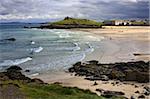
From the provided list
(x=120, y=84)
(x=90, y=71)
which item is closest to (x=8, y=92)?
(x=120, y=84)

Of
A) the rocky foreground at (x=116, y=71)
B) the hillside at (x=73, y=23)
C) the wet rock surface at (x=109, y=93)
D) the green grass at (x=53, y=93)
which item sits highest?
the green grass at (x=53, y=93)

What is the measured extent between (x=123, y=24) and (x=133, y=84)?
111613mm

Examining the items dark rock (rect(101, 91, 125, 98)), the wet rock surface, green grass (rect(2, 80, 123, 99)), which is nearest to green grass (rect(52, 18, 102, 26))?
the wet rock surface

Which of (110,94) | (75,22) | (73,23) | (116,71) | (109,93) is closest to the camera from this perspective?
(110,94)

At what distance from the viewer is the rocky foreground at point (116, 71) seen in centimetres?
2114

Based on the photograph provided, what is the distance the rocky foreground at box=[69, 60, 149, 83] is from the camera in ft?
69.4

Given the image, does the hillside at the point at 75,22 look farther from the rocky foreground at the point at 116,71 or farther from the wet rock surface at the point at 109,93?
the wet rock surface at the point at 109,93

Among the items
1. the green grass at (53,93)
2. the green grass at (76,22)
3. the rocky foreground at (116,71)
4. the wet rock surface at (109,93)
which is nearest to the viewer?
the green grass at (53,93)

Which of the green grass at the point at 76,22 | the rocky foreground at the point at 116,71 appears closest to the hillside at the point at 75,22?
the green grass at the point at 76,22

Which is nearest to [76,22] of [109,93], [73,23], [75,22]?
[75,22]

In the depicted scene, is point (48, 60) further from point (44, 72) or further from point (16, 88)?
point (16, 88)

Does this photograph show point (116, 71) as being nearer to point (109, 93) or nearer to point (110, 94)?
point (109, 93)

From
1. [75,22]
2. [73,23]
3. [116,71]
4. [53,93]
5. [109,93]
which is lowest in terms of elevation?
[73,23]

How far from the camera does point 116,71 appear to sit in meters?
24.0
